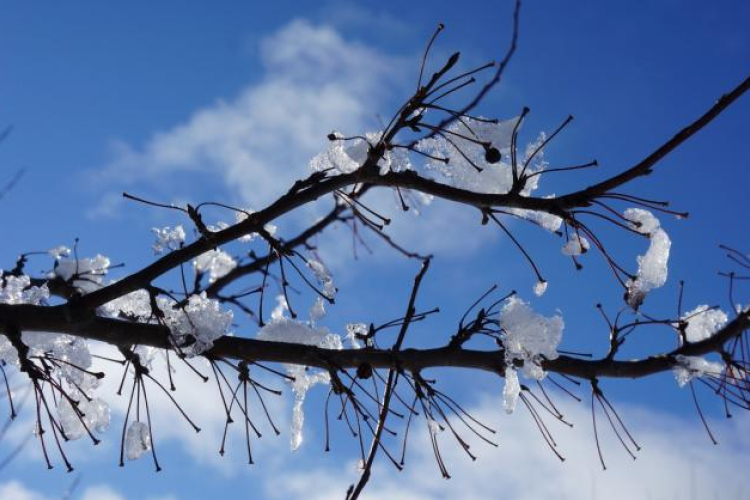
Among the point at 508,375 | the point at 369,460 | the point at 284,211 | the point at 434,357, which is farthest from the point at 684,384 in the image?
the point at 284,211

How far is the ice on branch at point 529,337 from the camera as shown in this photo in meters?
2.06

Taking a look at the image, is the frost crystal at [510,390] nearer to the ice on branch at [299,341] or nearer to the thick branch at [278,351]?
the thick branch at [278,351]

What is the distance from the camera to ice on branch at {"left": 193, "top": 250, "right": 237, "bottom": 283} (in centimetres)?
454

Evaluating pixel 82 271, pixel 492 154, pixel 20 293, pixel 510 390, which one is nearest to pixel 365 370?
pixel 510 390

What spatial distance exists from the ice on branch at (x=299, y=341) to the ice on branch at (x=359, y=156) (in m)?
0.57

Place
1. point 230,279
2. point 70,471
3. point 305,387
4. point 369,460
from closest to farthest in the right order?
point 369,460, point 70,471, point 305,387, point 230,279

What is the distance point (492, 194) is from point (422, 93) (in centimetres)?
37

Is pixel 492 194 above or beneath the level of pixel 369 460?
above

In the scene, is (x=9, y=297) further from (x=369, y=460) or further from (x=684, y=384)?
(x=684, y=384)

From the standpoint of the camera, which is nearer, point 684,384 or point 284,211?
point 284,211

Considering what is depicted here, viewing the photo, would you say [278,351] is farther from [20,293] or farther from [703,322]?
[703,322]

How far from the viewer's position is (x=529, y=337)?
2.07m

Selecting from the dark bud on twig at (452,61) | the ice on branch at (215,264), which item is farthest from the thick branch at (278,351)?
the ice on branch at (215,264)

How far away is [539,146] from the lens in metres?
2.02
